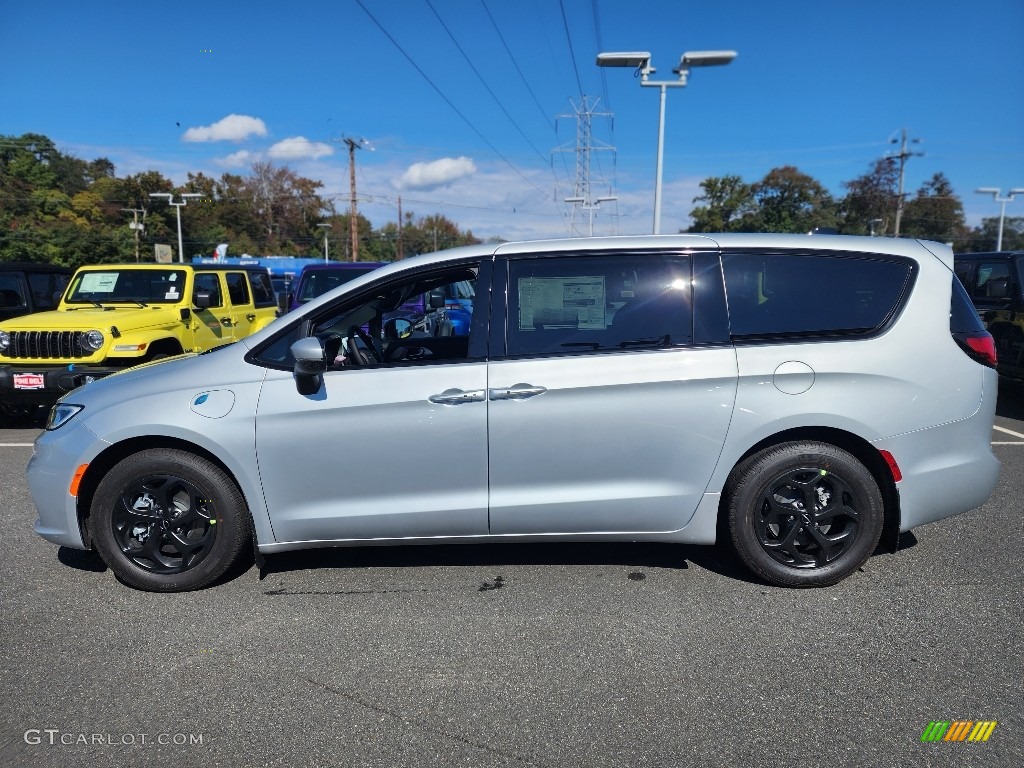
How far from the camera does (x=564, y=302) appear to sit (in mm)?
3678

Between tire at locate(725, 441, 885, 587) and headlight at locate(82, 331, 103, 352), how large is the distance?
669 centimetres

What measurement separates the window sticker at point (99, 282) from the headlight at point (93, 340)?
149 centimetres

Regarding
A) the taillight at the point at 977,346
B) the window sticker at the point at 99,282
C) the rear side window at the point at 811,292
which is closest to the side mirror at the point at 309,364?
the rear side window at the point at 811,292

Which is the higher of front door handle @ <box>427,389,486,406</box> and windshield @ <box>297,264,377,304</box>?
windshield @ <box>297,264,377,304</box>

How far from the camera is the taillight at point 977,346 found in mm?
3641

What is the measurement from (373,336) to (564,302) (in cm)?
144

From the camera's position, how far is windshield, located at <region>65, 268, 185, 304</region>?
8.45 metres

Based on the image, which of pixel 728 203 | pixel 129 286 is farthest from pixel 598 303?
pixel 728 203

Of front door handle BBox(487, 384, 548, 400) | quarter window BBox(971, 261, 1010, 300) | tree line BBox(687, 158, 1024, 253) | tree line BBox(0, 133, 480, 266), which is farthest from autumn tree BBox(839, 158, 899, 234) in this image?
front door handle BBox(487, 384, 548, 400)

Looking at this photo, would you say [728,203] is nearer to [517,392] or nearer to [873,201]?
[873,201]

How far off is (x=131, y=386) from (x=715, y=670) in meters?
3.24

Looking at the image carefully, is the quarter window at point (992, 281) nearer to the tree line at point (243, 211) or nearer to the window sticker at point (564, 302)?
the window sticker at point (564, 302)

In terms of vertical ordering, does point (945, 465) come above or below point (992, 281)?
below

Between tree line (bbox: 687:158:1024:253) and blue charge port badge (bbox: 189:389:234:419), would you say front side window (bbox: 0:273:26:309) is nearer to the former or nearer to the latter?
blue charge port badge (bbox: 189:389:234:419)
